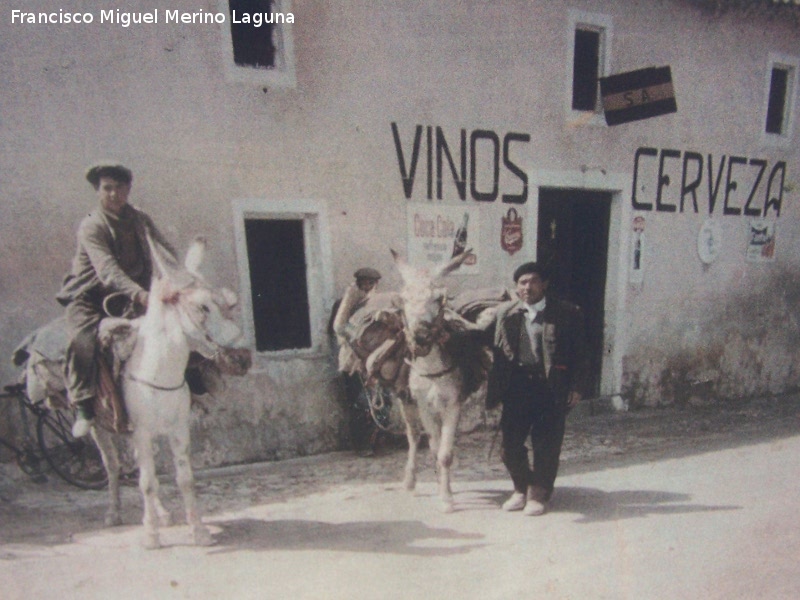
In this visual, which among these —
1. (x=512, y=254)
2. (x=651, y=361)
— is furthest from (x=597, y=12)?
(x=651, y=361)

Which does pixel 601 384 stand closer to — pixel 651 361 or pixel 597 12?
pixel 651 361

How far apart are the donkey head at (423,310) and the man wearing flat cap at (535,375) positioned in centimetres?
59

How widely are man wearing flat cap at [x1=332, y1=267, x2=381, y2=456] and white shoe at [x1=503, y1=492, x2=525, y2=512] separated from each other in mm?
1528

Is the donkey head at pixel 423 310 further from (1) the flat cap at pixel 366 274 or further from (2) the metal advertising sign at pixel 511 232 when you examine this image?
(2) the metal advertising sign at pixel 511 232

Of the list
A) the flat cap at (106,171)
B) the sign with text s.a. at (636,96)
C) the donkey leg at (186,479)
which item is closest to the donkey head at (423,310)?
the donkey leg at (186,479)

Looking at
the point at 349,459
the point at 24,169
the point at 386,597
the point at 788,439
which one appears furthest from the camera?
the point at 788,439

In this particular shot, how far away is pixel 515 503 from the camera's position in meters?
4.07

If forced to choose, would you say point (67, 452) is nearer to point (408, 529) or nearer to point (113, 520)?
point (113, 520)

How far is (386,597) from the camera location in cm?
304

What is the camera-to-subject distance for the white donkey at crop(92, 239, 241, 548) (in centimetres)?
306

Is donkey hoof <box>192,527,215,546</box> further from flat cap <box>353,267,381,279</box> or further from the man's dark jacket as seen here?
flat cap <box>353,267,381,279</box>

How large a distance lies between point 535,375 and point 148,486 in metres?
2.83

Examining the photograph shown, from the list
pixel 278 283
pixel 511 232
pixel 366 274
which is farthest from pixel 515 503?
pixel 511 232

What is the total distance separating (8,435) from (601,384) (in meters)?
6.53
